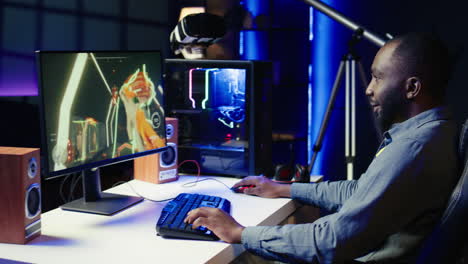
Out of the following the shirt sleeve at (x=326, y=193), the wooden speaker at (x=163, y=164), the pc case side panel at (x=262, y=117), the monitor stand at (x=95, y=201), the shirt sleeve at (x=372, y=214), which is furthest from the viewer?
the pc case side panel at (x=262, y=117)

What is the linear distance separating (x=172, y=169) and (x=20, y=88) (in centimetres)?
152

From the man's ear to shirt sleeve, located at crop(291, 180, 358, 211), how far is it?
0.51 metres

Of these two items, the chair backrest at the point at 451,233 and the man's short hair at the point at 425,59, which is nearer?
the chair backrest at the point at 451,233

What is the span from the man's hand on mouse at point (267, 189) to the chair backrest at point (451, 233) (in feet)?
2.37

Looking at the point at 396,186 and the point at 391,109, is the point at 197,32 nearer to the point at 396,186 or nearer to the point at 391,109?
the point at 391,109

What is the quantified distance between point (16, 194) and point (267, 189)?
855 millimetres

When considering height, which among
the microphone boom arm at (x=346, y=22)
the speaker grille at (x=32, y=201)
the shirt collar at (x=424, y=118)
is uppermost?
the microphone boom arm at (x=346, y=22)

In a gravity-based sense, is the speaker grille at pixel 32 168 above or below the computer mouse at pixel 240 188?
above

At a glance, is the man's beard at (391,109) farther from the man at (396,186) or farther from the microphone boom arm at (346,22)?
the microphone boom arm at (346,22)

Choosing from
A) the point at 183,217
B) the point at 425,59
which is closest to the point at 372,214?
the point at 425,59

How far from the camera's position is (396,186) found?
1.24m

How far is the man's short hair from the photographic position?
130cm

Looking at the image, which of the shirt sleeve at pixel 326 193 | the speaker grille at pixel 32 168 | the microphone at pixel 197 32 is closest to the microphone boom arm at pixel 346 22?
the microphone at pixel 197 32

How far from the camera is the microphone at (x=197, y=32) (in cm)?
225
